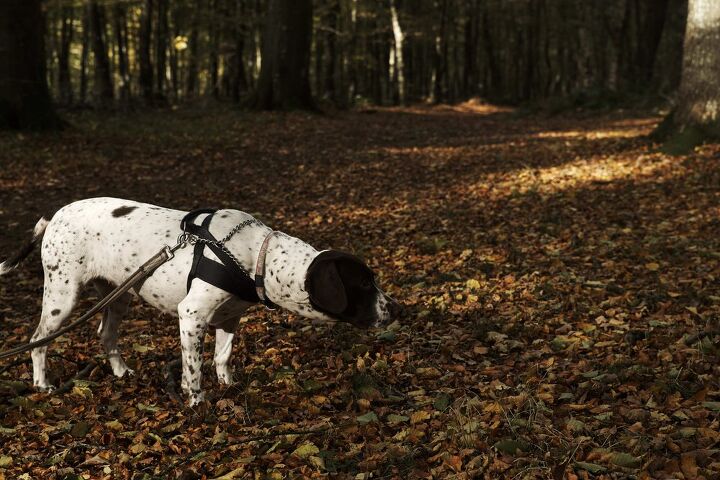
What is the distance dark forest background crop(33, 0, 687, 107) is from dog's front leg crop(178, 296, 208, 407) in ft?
74.5

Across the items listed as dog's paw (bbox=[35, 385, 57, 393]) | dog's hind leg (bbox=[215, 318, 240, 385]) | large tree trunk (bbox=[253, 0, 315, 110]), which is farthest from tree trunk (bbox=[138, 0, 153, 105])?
dog's hind leg (bbox=[215, 318, 240, 385])

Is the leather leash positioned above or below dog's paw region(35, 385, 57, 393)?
above

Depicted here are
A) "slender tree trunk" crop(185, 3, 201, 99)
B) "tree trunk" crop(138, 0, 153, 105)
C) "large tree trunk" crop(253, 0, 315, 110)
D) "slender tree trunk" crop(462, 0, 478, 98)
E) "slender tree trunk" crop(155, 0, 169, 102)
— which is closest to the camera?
"large tree trunk" crop(253, 0, 315, 110)

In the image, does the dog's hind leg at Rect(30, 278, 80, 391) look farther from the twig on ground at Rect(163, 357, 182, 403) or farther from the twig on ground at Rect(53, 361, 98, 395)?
the twig on ground at Rect(163, 357, 182, 403)

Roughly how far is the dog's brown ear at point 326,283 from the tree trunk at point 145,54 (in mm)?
26791

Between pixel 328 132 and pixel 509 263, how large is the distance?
15.0m

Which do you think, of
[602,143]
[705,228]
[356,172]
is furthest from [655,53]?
[705,228]

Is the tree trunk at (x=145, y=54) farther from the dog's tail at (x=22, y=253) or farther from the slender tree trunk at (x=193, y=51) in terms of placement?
the dog's tail at (x=22, y=253)

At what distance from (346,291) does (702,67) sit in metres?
Result: 12.7

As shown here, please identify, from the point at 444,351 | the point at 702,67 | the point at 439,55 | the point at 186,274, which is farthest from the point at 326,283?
the point at 439,55

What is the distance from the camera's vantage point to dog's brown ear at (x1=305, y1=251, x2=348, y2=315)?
4414 millimetres

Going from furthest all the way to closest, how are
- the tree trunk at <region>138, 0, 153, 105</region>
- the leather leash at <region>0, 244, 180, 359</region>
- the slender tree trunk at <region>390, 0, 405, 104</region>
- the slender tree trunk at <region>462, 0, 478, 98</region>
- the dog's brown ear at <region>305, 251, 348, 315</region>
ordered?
the slender tree trunk at <region>462, 0, 478, 98</region> → the slender tree trunk at <region>390, 0, 405, 104</region> → the tree trunk at <region>138, 0, 153, 105</region> → the leather leash at <region>0, 244, 180, 359</region> → the dog's brown ear at <region>305, 251, 348, 315</region>

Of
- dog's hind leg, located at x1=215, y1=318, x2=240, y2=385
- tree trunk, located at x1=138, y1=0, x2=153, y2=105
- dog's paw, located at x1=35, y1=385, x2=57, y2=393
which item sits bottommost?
dog's paw, located at x1=35, y1=385, x2=57, y2=393

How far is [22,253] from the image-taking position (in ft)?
17.8
